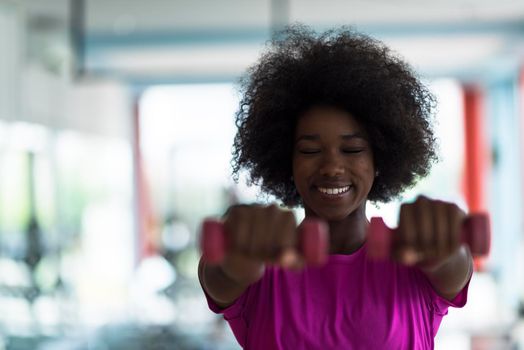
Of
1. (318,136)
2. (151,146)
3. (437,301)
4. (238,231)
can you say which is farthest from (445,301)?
(151,146)

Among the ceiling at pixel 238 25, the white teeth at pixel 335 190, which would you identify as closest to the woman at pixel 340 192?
the white teeth at pixel 335 190

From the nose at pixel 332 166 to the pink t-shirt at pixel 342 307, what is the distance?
12 cm

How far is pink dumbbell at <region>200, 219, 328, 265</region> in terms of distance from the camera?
26.4 inches

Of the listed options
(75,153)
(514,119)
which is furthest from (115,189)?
(514,119)

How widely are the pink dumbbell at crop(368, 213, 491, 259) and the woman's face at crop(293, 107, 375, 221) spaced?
0.23 m

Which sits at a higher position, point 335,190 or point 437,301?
point 335,190

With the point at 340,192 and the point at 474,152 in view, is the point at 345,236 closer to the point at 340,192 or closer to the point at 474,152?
the point at 340,192

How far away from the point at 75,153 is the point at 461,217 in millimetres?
4841

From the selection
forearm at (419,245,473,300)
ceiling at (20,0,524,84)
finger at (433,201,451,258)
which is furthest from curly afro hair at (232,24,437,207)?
ceiling at (20,0,524,84)

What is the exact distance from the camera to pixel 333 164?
3.02 ft

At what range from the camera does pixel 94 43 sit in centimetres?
416

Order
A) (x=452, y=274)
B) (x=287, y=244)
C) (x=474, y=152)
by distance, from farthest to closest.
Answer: (x=474, y=152) → (x=452, y=274) → (x=287, y=244)

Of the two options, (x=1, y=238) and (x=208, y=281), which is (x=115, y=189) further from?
(x=208, y=281)

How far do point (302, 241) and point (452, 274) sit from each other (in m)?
0.29
